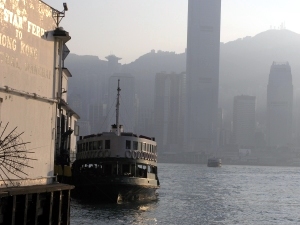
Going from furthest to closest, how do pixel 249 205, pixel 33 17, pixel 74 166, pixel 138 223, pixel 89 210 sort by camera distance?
pixel 249 205
pixel 74 166
pixel 89 210
pixel 138 223
pixel 33 17

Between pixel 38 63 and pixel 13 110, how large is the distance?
8.81 ft

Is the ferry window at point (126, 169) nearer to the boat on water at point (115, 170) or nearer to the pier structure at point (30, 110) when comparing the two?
the boat on water at point (115, 170)

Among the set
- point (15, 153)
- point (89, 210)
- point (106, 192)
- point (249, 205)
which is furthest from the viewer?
point (249, 205)

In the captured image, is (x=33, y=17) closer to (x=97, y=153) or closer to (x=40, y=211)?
(x=40, y=211)

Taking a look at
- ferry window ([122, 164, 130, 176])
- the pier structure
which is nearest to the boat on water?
ferry window ([122, 164, 130, 176])

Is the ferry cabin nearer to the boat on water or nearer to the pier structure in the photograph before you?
the boat on water

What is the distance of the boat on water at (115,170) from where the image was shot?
52.2 metres

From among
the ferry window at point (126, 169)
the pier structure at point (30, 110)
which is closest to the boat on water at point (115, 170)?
the ferry window at point (126, 169)

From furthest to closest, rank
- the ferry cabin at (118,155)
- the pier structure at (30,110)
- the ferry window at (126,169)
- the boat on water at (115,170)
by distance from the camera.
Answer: the ferry window at (126,169) → the ferry cabin at (118,155) → the boat on water at (115,170) → the pier structure at (30,110)

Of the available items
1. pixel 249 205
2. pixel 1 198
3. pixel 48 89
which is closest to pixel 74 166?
pixel 249 205

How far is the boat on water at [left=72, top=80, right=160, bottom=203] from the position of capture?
171ft

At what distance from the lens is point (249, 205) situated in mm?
67688

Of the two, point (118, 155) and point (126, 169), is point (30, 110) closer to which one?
point (118, 155)

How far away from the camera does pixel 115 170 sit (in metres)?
52.4
